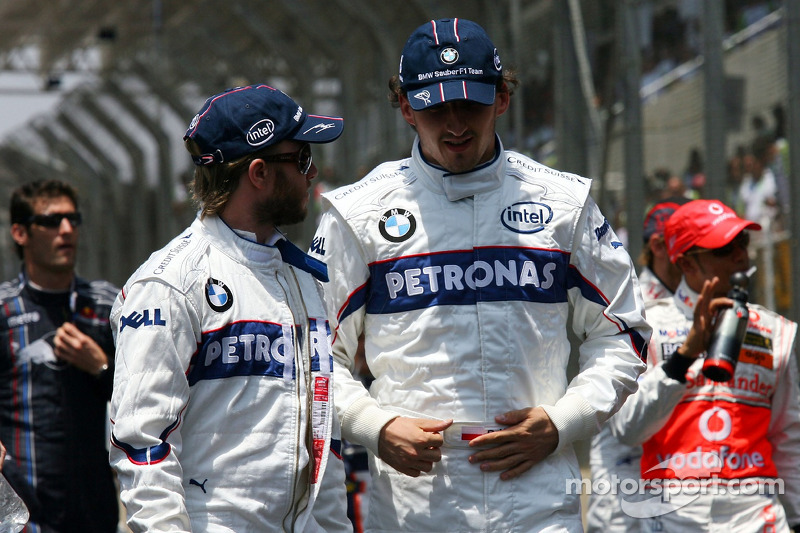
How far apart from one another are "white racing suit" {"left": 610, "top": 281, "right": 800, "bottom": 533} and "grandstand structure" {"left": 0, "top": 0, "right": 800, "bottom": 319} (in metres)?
1.49

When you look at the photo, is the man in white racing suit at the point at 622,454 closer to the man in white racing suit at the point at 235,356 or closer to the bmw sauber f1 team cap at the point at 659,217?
the bmw sauber f1 team cap at the point at 659,217

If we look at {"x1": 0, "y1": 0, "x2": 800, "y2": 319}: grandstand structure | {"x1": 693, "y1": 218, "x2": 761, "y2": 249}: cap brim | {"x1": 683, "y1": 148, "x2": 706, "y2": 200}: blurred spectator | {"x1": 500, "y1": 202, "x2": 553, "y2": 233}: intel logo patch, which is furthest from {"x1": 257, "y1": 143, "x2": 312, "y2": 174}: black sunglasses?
{"x1": 683, "y1": 148, "x2": 706, "y2": 200}: blurred spectator

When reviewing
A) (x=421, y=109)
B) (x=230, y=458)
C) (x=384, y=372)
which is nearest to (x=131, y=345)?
(x=230, y=458)

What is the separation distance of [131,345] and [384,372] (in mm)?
631

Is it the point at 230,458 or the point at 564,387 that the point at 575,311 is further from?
the point at 230,458

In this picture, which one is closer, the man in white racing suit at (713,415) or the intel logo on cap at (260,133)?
the intel logo on cap at (260,133)

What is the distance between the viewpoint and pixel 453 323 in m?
2.58

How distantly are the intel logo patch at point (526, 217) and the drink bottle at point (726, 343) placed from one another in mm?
687

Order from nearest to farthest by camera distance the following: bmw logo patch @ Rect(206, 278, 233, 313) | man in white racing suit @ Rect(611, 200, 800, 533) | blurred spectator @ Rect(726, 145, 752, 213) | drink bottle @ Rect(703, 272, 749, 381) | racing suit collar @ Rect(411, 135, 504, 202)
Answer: bmw logo patch @ Rect(206, 278, 233, 313), racing suit collar @ Rect(411, 135, 504, 202), drink bottle @ Rect(703, 272, 749, 381), man in white racing suit @ Rect(611, 200, 800, 533), blurred spectator @ Rect(726, 145, 752, 213)

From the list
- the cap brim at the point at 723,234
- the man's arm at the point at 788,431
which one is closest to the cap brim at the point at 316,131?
the cap brim at the point at 723,234

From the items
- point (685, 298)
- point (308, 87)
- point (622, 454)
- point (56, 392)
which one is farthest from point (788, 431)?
point (308, 87)

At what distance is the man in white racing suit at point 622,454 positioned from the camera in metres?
3.78

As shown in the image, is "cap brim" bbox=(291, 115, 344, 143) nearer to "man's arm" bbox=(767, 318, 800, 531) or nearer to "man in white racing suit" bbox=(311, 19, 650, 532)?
"man in white racing suit" bbox=(311, 19, 650, 532)

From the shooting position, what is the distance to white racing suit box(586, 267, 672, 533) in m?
3.77
